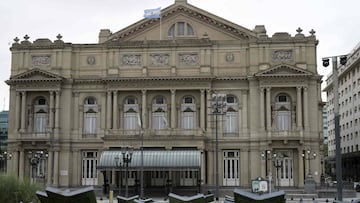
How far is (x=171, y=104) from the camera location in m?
70.1

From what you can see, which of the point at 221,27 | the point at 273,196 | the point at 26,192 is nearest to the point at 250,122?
the point at 221,27

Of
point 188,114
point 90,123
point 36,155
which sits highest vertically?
point 188,114

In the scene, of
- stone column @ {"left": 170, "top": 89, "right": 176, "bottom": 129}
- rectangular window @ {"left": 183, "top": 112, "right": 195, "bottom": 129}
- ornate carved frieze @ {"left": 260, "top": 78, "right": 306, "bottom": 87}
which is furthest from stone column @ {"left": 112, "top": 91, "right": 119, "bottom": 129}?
ornate carved frieze @ {"left": 260, "top": 78, "right": 306, "bottom": 87}

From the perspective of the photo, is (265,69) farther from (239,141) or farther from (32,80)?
(32,80)

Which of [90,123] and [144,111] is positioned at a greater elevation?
[144,111]

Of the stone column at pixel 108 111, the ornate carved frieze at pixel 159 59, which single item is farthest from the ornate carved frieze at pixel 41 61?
the ornate carved frieze at pixel 159 59

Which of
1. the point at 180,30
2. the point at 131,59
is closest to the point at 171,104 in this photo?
the point at 131,59

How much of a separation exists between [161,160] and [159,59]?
42.6ft

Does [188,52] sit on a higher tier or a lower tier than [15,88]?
higher

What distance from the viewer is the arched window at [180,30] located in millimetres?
73500

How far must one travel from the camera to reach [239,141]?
6981 cm

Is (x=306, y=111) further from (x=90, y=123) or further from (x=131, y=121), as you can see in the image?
(x=90, y=123)

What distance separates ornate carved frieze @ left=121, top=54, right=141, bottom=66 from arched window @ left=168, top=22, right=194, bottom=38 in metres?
5.39

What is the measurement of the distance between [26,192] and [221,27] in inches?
1784
